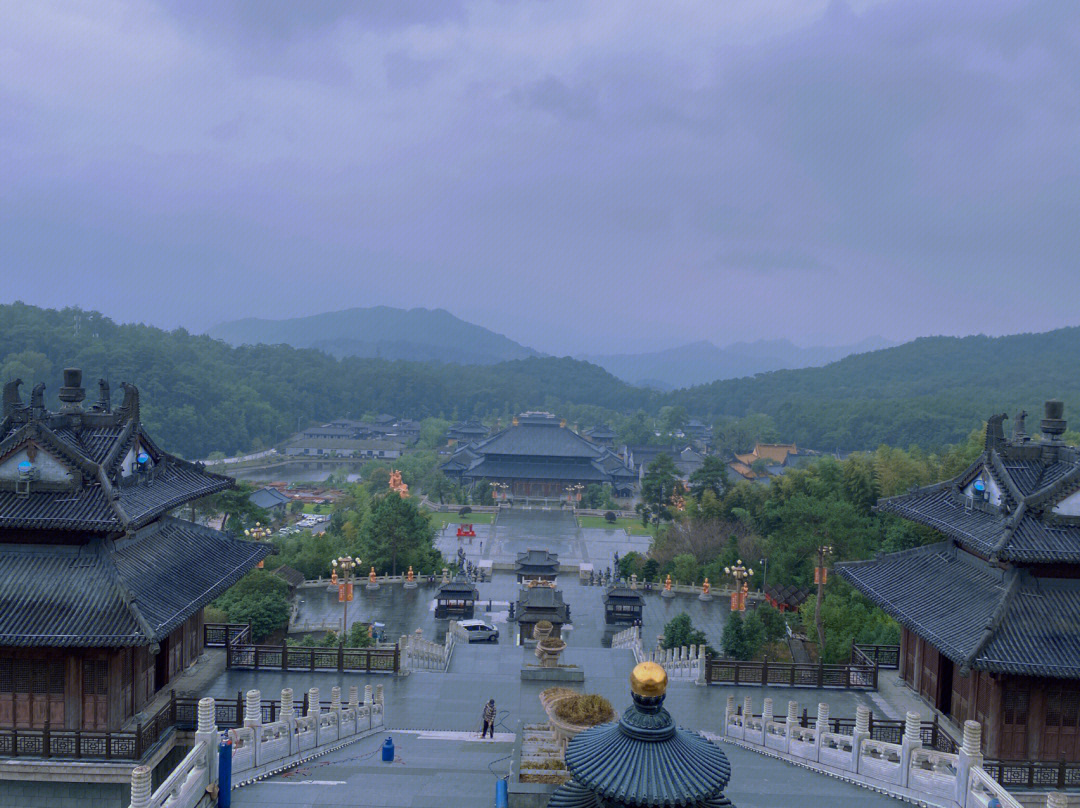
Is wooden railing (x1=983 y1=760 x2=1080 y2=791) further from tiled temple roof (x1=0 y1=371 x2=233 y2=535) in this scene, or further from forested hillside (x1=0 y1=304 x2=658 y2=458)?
forested hillside (x1=0 y1=304 x2=658 y2=458)

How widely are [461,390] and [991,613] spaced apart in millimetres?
153175

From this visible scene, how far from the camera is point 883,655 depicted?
81.8 feet

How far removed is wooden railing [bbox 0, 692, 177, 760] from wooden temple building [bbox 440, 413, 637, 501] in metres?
56.8

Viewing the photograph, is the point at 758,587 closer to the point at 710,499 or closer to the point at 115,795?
the point at 710,499

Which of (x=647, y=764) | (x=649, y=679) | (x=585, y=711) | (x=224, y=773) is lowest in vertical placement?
(x=224, y=773)

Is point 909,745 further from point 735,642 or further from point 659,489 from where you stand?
point 659,489

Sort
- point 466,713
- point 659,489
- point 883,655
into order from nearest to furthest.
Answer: point 466,713 → point 883,655 → point 659,489

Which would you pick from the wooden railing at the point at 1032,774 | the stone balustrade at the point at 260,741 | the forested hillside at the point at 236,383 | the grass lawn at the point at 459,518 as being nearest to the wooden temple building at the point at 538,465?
the grass lawn at the point at 459,518

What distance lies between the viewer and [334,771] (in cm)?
1767

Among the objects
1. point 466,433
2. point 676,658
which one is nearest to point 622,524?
point 676,658

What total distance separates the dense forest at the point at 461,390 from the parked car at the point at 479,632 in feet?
248

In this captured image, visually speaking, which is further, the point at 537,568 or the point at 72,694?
the point at 537,568

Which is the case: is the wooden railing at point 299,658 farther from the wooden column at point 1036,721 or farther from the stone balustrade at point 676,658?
the wooden column at point 1036,721


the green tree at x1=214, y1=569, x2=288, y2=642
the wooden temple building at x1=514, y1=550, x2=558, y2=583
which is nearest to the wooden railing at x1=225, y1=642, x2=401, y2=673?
the green tree at x1=214, y1=569, x2=288, y2=642
